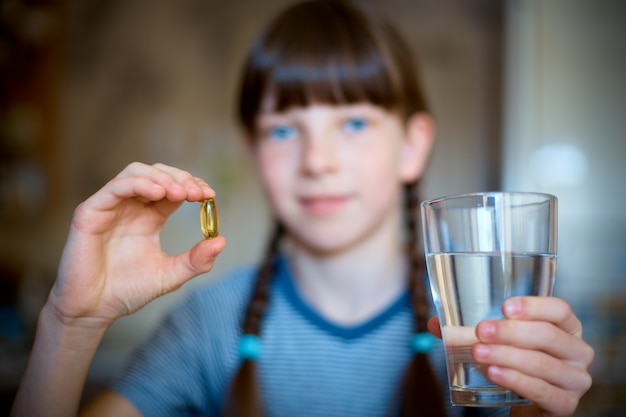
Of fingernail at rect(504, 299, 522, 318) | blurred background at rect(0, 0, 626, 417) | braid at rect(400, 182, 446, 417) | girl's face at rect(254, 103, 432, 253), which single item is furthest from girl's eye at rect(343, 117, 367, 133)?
blurred background at rect(0, 0, 626, 417)

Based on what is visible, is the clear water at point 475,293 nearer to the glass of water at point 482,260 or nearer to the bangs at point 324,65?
the glass of water at point 482,260

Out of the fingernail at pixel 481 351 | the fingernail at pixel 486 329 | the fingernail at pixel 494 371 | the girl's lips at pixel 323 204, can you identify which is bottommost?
the fingernail at pixel 494 371

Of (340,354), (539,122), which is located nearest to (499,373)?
(340,354)

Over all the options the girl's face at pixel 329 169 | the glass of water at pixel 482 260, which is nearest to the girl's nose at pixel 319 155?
the girl's face at pixel 329 169

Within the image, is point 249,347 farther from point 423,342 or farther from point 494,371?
point 494,371

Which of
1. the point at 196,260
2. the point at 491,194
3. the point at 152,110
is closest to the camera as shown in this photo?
the point at 491,194

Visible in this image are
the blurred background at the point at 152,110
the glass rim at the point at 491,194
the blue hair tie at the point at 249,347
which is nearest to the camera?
the glass rim at the point at 491,194

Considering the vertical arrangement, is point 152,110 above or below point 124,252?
above

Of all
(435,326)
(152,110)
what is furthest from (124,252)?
(152,110)
